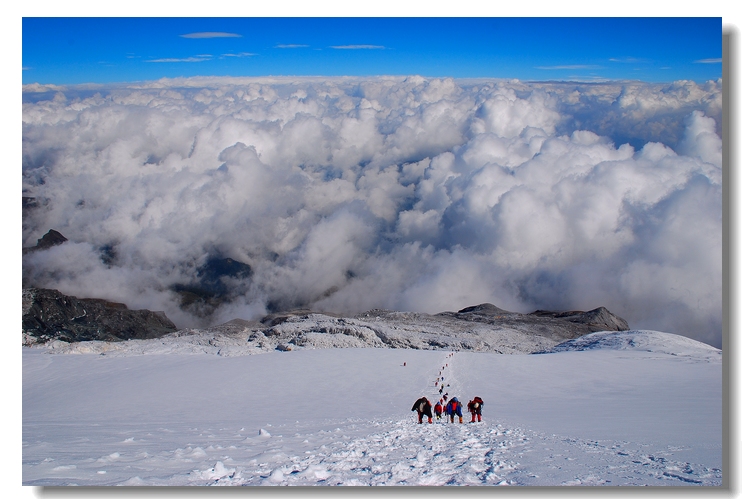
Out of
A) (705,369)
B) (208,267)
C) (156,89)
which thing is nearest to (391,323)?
(705,369)

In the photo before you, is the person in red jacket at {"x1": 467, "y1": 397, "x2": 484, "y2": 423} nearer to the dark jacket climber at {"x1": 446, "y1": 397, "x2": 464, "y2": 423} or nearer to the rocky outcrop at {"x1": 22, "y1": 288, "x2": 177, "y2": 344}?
the dark jacket climber at {"x1": 446, "y1": 397, "x2": 464, "y2": 423}

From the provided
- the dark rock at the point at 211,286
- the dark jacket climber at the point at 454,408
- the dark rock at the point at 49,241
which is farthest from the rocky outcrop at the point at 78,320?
the dark rock at the point at 211,286

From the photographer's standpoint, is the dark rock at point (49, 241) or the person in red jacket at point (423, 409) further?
the dark rock at point (49, 241)

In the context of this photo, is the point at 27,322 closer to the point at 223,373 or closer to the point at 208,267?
the point at 223,373

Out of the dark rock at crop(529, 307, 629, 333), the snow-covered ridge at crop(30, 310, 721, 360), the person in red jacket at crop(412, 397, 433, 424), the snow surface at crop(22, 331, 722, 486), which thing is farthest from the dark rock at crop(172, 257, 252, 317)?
the person in red jacket at crop(412, 397, 433, 424)

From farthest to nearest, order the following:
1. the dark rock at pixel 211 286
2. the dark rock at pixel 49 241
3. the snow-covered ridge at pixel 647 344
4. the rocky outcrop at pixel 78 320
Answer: the dark rock at pixel 211 286, the dark rock at pixel 49 241, the rocky outcrop at pixel 78 320, the snow-covered ridge at pixel 647 344

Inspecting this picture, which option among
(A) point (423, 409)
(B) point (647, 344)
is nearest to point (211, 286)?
(B) point (647, 344)

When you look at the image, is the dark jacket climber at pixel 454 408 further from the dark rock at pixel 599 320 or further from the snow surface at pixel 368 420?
the dark rock at pixel 599 320
